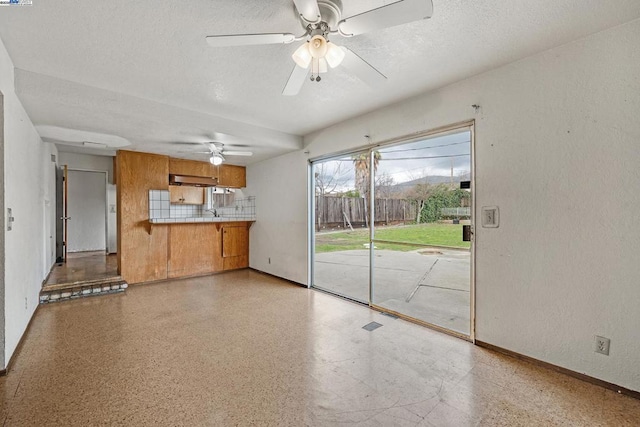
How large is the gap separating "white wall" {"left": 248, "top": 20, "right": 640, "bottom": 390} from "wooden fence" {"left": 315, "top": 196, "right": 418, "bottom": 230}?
41.4 inches

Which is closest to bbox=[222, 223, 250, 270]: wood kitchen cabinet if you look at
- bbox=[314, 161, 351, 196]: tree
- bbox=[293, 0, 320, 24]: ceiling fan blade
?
bbox=[314, 161, 351, 196]: tree

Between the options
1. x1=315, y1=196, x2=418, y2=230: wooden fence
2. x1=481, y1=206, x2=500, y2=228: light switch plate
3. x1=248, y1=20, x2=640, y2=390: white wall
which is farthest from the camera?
x1=315, y1=196, x2=418, y2=230: wooden fence

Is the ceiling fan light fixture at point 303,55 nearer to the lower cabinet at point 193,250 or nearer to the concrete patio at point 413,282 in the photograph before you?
the concrete patio at point 413,282

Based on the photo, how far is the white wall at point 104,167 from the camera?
5715 millimetres

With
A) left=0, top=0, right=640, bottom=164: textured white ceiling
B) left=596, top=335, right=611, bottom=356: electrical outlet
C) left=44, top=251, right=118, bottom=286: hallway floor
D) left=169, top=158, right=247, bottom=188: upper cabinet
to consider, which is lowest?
left=44, top=251, right=118, bottom=286: hallway floor

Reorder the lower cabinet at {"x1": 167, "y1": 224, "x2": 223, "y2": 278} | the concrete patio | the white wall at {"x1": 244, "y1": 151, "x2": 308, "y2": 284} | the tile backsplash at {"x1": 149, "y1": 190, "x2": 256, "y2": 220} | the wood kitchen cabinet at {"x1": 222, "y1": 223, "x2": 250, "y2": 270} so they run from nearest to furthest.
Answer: the concrete patio < the white wall at {"x1": 244, "y1": 151, "x2": 308, "y2": 284} < the tile backsplash at {"x1": 149, "y1": 190, "x2": 256, "y2": 220} < the lower cabinet at {"x1": 167, "y1": 224, "x2": 223, "y2": 278} < the wood kitchen cabinet at {"x1": 222, "y1": 223, "x2": 250, "y2": 270}

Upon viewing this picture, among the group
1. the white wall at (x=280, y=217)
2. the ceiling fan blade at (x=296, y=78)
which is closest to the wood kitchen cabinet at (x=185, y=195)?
the white wall at (x=280, y=217)

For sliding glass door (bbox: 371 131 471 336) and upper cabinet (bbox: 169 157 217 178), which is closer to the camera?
sliding glass door (bbox: 371 131 471 336)

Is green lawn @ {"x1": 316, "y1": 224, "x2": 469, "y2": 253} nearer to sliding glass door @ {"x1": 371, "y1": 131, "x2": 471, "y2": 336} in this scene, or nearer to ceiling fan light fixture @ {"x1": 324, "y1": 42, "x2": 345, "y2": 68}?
sliding glass door @ {"x1": 371, "y1": 131, "x2": 471, "y2": 336}

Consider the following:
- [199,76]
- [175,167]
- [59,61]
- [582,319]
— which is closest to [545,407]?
[582,319]

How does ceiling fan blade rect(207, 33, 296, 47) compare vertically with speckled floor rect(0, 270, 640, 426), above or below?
above

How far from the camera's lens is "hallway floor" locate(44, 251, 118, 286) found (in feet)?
13.8

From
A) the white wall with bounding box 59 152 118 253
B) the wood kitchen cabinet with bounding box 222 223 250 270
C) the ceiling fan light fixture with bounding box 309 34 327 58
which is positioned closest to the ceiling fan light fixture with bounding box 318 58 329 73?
the ceiling fan light fixture with bounding box 309 34 327 58

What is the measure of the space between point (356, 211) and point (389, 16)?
371cm
